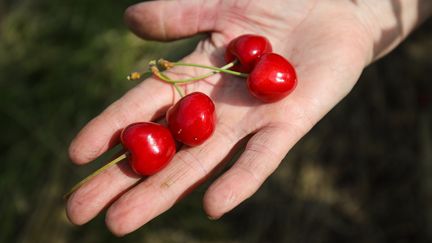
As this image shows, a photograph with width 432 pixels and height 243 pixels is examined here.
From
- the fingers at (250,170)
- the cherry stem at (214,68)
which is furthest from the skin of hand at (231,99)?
the cherry stem at (214,68)

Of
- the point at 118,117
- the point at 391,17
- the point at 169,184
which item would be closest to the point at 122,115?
the point at 118,117

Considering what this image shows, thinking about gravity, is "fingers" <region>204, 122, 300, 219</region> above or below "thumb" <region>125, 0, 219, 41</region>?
below

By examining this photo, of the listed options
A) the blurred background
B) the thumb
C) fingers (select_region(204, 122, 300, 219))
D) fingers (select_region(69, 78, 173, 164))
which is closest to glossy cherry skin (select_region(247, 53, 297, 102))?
fingers (select_region(204, 122, 300, 219))

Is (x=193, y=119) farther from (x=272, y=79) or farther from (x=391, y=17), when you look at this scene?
(x=391, y=17)

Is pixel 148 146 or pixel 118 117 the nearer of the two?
pixel 148 146

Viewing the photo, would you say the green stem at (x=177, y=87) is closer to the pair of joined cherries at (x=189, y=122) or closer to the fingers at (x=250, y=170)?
the pair of joined cherries at (x=189, y=122)

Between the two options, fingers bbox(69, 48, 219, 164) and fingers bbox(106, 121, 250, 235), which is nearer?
fingers bbox(106, 121, 250, 235)

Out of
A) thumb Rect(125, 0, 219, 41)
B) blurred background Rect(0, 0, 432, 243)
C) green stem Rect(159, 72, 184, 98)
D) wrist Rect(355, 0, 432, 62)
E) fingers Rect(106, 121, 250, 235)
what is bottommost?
blurred background Rect(0, 0, 432, 243)

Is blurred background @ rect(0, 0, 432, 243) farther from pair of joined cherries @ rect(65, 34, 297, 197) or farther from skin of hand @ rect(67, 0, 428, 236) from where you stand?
pair of joined cherries @ rect(65, 34, 297, 197)
